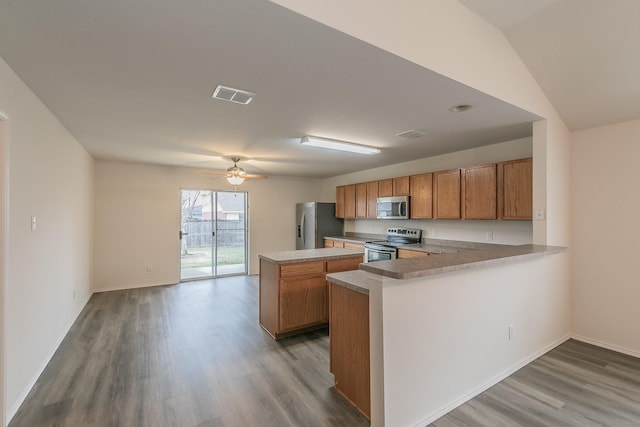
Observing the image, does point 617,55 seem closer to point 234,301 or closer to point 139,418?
point 139,418

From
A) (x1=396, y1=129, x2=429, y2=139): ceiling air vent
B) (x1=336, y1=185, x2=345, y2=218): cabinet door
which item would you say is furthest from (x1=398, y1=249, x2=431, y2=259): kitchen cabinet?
(x1=336, y1=185, x2=345, y2=218): cabinet door

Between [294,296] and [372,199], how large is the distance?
290 cm

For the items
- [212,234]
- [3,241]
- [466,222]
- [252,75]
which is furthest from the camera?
[212,234]

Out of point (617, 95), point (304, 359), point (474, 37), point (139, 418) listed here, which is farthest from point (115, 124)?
point (617, 95)

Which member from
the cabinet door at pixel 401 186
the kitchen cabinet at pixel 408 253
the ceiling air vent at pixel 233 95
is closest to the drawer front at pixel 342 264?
the kitchen cabinet at pixel 408 253

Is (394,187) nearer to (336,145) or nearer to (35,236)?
(336,145)

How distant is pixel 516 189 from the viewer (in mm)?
3373

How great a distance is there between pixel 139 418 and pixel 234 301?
8.65 ft

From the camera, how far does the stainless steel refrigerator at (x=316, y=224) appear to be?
6398 mm

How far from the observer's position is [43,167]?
2.55 meters

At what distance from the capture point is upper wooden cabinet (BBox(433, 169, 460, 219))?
405 centimetres

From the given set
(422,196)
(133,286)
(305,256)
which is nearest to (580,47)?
(422,196)

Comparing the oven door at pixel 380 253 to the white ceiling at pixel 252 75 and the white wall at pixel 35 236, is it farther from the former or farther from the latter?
the white wall at pixel 35 236

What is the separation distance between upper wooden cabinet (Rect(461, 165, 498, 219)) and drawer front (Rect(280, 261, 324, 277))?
2150mm
